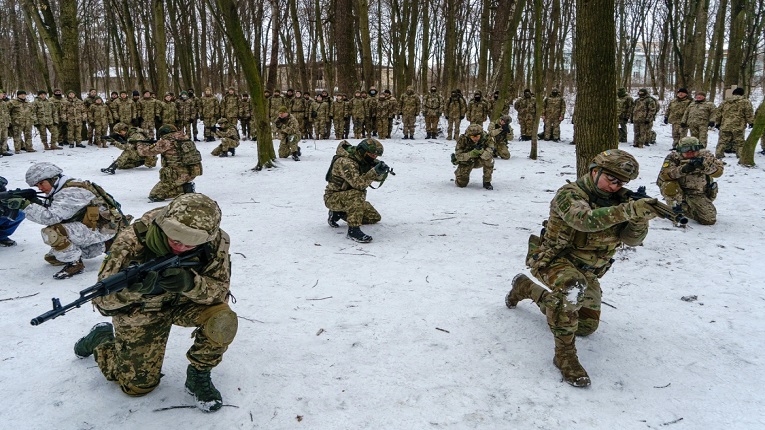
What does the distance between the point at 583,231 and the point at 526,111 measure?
42.9 ft

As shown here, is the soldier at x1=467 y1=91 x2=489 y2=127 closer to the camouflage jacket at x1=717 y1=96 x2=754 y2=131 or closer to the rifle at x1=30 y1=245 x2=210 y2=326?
the camouflage jacket at x1=717 y1=96 x2=754 y2=131

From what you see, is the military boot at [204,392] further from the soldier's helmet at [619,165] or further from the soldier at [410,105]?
the soldier at [410,105]

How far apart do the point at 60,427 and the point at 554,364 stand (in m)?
2.96

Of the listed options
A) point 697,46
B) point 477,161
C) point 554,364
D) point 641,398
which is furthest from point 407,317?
point 697,46

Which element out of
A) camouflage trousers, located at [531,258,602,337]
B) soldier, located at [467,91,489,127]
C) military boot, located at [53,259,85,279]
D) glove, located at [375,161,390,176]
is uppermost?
soldier, located at [467,91,489,127]

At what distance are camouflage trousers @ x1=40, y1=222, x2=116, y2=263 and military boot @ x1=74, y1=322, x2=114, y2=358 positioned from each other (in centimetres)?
187

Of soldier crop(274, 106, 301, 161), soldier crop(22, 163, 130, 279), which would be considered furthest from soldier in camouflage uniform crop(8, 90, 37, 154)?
soldier crop(22, 163, 130, 279)

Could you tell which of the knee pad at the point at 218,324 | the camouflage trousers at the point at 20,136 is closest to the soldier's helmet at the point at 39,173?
the knee pad at the point at 218,324

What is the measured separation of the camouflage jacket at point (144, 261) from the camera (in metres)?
2.54

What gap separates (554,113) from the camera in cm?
1459

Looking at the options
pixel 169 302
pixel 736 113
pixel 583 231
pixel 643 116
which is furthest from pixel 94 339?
pixel 643 116

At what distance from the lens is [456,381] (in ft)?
9.96

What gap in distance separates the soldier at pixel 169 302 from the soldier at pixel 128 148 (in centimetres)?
808

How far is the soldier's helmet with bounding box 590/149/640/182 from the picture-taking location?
310 cm
